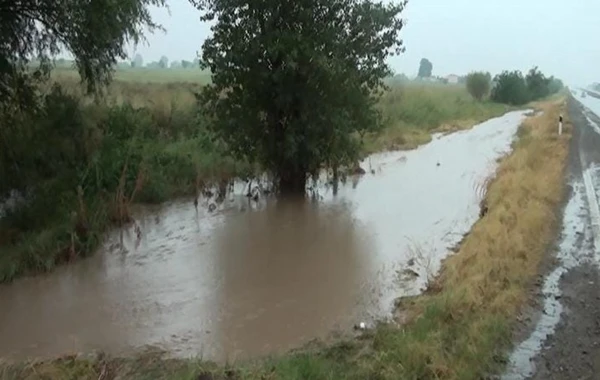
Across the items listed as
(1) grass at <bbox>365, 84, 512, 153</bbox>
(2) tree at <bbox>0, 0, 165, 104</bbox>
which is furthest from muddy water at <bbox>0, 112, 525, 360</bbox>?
(1) grass at <bbox>365, 84, 512, 153</bbox>

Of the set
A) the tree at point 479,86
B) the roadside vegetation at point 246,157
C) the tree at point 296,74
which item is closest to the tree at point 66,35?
the roadside vegetation at point 246,157

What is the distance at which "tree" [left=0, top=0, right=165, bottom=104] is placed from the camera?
35.6 ft

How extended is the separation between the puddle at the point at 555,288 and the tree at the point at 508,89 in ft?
209

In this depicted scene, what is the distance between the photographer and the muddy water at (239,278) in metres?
7.59

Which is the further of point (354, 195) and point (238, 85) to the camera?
point (354, 195)

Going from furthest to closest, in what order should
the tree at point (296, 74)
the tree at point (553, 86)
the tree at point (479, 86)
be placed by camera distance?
the tree at point (553, 86) < the tree at point (479, 86) < the tree at point (296, 74)

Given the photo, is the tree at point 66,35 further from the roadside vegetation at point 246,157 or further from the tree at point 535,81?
the tree at point 535,81

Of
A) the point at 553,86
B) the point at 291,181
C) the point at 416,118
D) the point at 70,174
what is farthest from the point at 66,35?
the point at 553,86

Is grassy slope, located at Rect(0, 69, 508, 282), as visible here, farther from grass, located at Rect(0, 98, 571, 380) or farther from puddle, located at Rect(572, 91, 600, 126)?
puddle, located at Rect(572, 91, 600, 126)

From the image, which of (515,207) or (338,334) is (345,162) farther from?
(338,334)

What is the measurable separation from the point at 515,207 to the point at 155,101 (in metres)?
13.5

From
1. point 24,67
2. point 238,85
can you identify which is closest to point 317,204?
point 238,85

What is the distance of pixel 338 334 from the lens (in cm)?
750

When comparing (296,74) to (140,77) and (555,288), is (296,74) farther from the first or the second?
(140,77)
